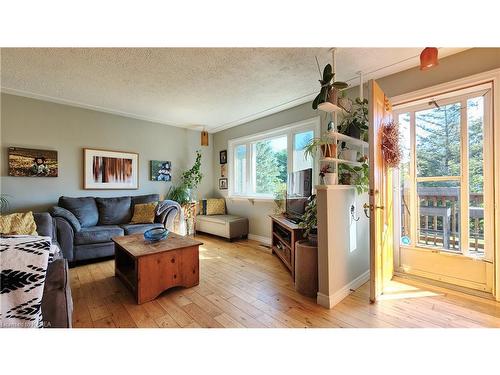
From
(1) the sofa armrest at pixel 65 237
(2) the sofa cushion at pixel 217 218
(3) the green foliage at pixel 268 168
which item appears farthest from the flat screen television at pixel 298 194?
(1) the sofa armrest at pixel 65 237

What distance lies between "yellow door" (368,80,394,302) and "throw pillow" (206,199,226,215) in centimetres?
324

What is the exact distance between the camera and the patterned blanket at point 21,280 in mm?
826

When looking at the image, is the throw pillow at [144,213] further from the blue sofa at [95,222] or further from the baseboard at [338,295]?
the baseboard at [338,295]

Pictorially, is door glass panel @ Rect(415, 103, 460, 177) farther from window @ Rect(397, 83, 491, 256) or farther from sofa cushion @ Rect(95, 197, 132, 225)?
sofa cushion @ Rect(95, 197, 132, 225)

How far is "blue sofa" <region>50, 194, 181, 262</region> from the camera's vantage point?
2678mm

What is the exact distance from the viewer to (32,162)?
303cm

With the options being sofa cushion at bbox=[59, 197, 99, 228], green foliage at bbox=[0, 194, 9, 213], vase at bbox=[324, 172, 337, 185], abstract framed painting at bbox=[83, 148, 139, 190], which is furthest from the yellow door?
green foliage at bbox=[0, 194, 9, 213]

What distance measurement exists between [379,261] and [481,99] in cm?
180

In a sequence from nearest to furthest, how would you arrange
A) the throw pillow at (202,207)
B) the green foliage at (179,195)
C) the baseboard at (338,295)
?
the baseboard at (338,295) < the green foliage at (179,195) < the throw pillow at (202,207)

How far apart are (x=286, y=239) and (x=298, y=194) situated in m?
0.62

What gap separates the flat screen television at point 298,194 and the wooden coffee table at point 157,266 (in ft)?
4.28
